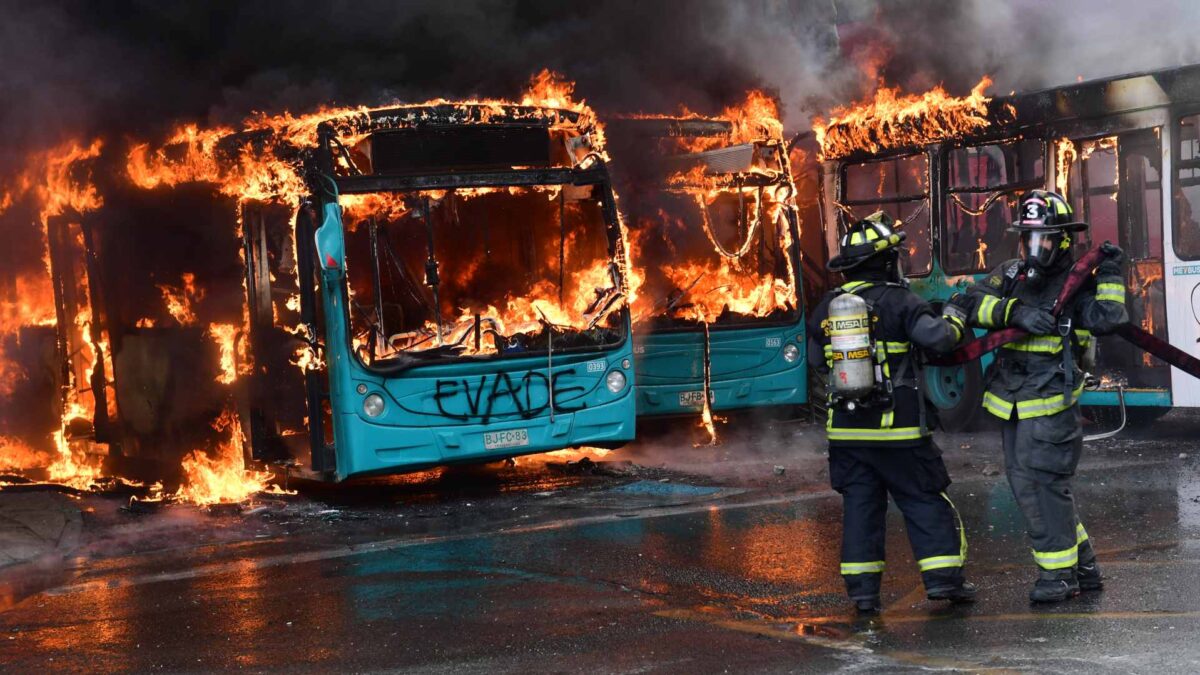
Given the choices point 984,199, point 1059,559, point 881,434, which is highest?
point 984,199

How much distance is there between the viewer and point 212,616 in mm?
6969

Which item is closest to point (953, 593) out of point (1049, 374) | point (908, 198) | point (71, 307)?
point (1049, 374)

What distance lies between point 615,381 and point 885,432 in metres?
4.36

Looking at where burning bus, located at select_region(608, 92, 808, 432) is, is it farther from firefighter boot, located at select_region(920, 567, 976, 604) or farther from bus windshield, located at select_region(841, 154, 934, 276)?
firefighter boot, located at select_region(920, 567, 976, 604)

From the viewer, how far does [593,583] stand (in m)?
7.24

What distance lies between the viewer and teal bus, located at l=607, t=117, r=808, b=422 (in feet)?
40.2

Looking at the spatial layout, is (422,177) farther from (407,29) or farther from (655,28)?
(655,28)

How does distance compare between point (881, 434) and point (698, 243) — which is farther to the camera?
point (698, 243)

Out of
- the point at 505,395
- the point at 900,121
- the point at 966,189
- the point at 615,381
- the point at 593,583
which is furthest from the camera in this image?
the point at 900,121

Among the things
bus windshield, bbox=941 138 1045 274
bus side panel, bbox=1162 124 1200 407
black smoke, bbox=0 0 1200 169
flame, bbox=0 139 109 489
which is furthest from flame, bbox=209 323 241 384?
bus side panel, bbox=1162 124 1200 407

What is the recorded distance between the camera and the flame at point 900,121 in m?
12.9

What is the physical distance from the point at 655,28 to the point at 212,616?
31.0ft

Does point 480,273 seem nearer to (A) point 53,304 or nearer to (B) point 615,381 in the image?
(B) point 615,381

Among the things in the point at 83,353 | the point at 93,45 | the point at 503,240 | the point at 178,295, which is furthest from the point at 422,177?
the point at 93,45
